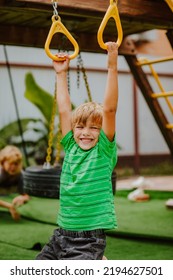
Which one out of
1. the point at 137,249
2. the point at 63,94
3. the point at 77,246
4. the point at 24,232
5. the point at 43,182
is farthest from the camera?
the point at 24,232

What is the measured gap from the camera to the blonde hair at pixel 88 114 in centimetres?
220

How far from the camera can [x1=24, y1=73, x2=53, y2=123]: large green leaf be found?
719cm

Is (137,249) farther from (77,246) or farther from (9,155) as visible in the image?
(9,155)

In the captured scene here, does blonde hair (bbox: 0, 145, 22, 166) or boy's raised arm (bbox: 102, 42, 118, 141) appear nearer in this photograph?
boy's raised arm (bbox: 102, 42, 118, 141)

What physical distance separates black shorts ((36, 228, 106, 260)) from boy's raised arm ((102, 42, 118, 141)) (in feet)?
1.38

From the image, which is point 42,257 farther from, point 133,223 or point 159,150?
point 159,150

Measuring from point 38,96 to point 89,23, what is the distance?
359 centimetres

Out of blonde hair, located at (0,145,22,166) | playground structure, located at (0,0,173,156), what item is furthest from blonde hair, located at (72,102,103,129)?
blonde hair, located at (0,145,22,166)

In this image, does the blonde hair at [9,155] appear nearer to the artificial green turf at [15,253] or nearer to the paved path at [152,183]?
the artificial green turf at [15,253]

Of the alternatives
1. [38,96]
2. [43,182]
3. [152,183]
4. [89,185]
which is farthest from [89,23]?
[152,183]

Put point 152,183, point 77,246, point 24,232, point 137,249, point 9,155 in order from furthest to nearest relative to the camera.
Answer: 1. point 152,183
2. point 9,155
3. point 24,232
4. point 137,249
5. point 77,246

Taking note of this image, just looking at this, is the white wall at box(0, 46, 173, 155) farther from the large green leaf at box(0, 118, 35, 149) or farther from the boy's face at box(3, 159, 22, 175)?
the boy's face at box(3, 159, 22, 175)

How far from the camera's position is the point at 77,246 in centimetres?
217

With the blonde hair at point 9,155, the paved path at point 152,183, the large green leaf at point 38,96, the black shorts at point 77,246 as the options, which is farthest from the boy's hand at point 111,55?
the paved path at point 152,183
